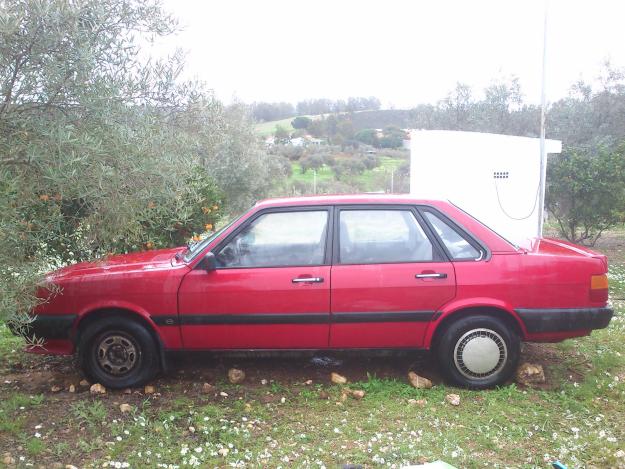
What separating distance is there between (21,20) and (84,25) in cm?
33

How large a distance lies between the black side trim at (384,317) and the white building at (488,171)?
788cm

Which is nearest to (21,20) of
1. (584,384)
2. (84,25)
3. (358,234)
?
(84,25)

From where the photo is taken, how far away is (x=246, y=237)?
14.6ft

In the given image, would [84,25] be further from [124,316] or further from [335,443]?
[335,443]

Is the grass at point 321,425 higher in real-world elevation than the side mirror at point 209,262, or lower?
lower

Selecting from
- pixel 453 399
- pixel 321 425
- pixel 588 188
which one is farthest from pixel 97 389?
pixel 588 188

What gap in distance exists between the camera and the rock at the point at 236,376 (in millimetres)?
4523

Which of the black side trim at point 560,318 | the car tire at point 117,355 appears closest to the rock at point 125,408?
the car tire at point 117,355

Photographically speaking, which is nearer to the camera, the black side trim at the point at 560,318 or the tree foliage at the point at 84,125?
the tree foliage at the point at 84,125

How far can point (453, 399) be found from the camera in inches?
163

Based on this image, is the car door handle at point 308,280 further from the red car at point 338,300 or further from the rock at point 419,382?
the rock at point 419,382

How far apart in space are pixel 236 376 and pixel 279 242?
120 centimetres

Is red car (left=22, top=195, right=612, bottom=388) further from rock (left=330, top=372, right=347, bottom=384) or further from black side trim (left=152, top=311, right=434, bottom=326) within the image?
rock (left=330, top=372, right=347, bottom=384)

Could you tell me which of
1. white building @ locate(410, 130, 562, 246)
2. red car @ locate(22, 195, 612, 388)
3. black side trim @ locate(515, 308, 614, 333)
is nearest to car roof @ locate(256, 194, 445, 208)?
red car @ locate(22, 195, 612, 388)
